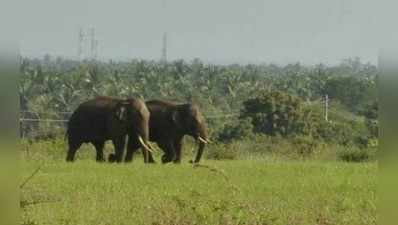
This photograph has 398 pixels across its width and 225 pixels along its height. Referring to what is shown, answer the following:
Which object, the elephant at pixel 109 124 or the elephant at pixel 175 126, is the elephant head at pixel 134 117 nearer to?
the elephant at pixel 109 124

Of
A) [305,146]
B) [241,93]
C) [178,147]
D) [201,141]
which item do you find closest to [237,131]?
[305,146]

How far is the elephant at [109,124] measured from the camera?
13.8 meters

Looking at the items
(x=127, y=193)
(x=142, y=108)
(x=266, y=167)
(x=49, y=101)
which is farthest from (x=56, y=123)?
(x=127, y=193)

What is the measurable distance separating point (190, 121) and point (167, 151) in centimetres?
71

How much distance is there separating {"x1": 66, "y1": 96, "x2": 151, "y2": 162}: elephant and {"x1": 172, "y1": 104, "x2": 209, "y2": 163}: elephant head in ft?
2.64

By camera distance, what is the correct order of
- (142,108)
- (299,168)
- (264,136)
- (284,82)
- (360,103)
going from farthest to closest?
(284,82) → (360,103) → (264,136) → (142,108) → (299,168)

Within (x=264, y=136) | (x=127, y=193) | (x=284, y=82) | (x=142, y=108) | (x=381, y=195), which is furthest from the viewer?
(x=284, y=82)

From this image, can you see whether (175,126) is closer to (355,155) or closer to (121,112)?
(121,112)

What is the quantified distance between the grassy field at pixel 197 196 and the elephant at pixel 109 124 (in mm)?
3263

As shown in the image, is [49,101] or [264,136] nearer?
[264,136]

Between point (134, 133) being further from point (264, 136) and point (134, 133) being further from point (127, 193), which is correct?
point (127, 193)

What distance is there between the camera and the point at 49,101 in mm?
25656

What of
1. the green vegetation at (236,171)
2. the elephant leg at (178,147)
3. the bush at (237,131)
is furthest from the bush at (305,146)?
the elephant leg at (178,147)

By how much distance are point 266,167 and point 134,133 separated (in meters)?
3.80
